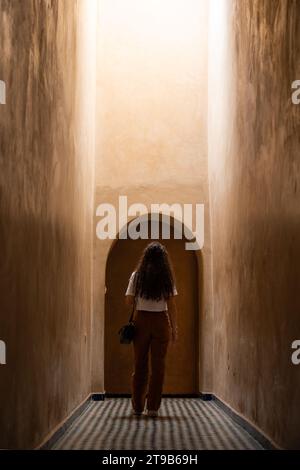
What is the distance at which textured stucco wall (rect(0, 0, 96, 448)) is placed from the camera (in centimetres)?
393

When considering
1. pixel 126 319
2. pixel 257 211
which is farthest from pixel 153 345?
pixel 126 319

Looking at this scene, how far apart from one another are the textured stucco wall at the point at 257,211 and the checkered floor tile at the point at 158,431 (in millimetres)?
250

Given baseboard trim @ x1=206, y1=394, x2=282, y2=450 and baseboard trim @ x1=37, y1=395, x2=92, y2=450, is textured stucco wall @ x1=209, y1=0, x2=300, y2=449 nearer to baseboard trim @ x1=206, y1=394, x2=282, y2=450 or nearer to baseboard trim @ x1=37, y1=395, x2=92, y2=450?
baseboard trim @ x1=206, y1=394, x2=282, y2=450

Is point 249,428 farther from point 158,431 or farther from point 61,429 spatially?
point 61,429

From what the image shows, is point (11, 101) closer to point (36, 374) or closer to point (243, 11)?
point (36, 374)

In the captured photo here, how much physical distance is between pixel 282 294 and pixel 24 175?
1.80 meters

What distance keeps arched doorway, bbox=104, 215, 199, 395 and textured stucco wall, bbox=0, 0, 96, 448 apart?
2.08 meters

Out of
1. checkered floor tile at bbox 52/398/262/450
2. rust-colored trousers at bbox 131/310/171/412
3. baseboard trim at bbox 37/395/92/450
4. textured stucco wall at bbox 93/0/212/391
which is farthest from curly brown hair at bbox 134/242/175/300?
textured stucco wall at bbox 93/0/212/391

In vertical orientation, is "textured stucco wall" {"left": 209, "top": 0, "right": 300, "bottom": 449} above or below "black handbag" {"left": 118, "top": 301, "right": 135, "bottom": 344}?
above

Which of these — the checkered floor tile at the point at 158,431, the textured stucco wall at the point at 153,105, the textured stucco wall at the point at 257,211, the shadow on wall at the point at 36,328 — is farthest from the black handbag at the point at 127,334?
the textured stucco wall at the point at 153,105

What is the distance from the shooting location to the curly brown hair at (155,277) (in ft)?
23.4

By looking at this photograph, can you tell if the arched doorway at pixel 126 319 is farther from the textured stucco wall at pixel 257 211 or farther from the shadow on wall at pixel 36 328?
the shadow on wall at pixel 36 328

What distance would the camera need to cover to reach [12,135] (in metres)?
3.98
